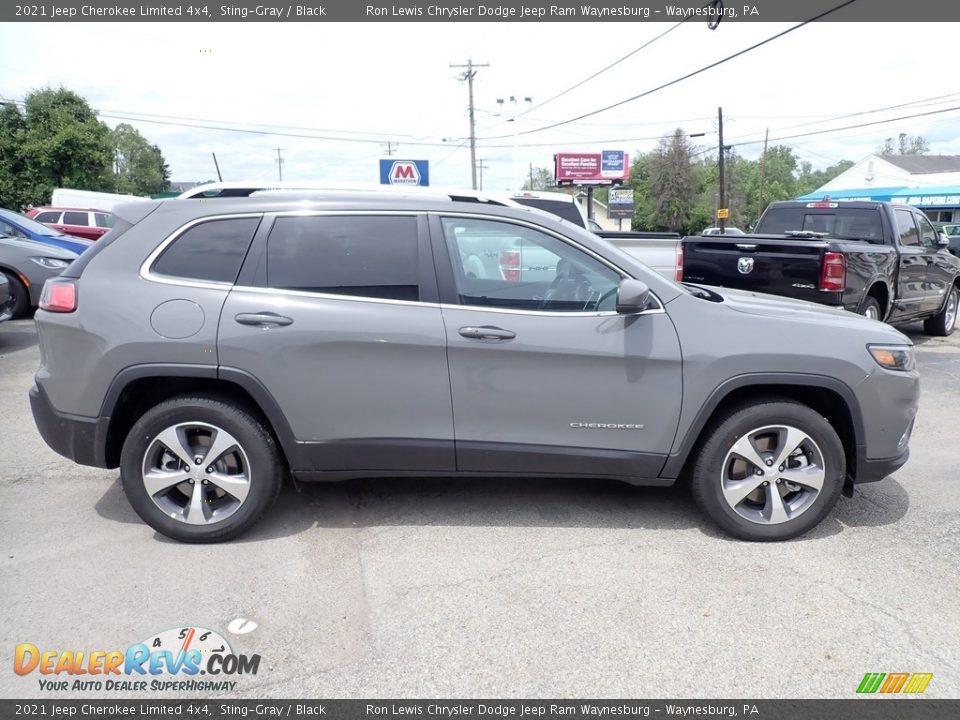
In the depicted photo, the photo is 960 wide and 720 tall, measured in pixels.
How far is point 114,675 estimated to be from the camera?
2.77 metres

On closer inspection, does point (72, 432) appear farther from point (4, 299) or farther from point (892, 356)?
point (4, 299)

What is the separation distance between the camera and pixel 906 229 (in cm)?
957

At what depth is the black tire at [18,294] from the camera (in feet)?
33.0

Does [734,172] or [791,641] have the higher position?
[734,172]

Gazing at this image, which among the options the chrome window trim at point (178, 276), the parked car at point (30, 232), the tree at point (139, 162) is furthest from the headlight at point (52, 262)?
the tree at point (139, 162)

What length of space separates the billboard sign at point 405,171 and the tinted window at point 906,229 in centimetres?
1178

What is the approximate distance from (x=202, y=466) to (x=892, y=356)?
371cm

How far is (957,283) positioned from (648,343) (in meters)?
10.2

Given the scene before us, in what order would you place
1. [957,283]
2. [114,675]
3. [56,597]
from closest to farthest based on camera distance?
1. [114,675]
2. [56,597]
3. [957,283]

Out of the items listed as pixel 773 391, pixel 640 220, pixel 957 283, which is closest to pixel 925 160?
pixel 640 220

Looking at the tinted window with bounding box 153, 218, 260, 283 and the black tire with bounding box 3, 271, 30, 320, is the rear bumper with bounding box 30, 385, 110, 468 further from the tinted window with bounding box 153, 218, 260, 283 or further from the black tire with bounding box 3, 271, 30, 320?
the black tire with bounding box 3, 271, 30, 320

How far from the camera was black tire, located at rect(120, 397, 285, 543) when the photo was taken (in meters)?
3.69

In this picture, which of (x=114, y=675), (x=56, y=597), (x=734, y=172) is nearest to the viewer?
(x=114, y=675)

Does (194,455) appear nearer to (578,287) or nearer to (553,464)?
(553,464)
